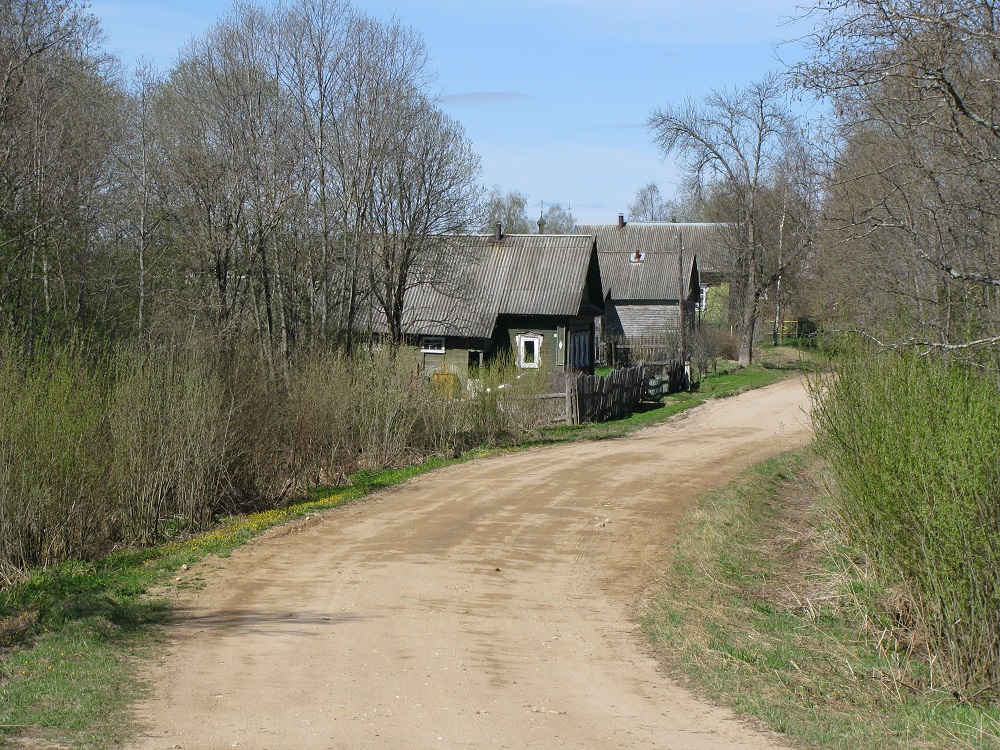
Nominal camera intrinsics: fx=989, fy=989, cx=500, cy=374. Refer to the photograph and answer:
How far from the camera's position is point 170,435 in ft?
44.7

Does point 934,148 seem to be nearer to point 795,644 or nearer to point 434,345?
point 795,644

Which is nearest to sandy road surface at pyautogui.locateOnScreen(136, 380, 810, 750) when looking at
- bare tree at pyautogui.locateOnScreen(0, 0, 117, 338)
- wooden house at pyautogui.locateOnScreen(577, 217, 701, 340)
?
bare tree at pyautogui.locateOnScreen(0, 0, 117, 338)

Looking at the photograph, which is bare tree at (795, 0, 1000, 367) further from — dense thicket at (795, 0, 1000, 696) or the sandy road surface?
the sandy road surface

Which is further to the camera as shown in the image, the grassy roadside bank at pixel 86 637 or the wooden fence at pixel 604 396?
the wooden fence at pixel 604 396

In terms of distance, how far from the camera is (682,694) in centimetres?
710

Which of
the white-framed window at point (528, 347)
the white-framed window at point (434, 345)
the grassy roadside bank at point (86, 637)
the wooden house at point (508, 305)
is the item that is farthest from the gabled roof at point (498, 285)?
the grassy roadside bank at point (86, 637)

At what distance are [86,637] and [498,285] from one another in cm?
3115

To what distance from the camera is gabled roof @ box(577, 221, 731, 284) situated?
61750 mm

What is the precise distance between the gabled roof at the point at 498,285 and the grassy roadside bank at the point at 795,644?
2334 centimetres

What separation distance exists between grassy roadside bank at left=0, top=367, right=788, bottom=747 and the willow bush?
18.9ft

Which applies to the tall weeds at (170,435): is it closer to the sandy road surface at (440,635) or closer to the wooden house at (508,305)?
the sandy road surface at (440,635)

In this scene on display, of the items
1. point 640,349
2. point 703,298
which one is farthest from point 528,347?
point 703,298

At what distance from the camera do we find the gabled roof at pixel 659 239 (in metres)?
61.8

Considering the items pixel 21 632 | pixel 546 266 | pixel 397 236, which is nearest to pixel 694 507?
pixel 21 632
